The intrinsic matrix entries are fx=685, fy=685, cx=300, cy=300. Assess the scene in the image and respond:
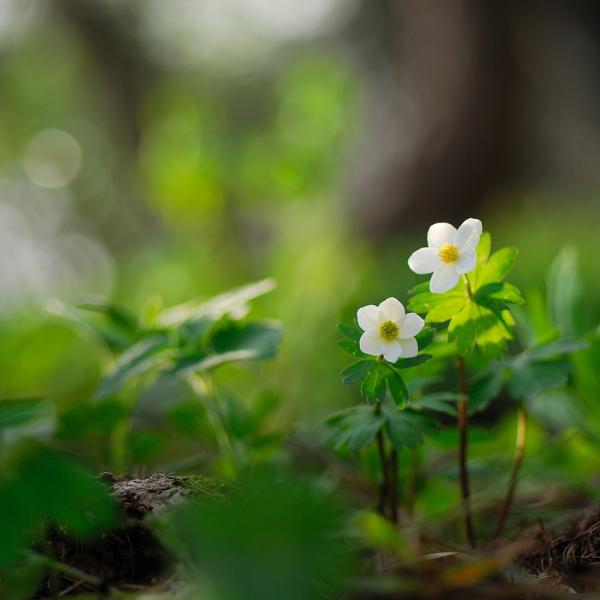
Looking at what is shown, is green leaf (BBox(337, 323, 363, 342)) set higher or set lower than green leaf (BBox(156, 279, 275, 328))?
lower

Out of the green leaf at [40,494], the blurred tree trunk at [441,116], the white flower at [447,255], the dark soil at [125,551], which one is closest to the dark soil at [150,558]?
the dark soil at [125,551]

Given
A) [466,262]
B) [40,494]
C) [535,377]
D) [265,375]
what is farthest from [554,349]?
[265,375]

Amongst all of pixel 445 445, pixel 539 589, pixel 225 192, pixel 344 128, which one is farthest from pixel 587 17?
pixel 539 589

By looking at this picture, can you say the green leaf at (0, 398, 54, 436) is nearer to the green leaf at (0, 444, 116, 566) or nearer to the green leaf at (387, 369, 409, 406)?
the green leaf at (0, 444, 116, 566)

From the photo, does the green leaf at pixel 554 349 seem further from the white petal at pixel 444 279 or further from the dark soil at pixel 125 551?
the dark soil at pixel 125 551

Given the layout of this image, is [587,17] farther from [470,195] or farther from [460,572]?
A: [460,572]

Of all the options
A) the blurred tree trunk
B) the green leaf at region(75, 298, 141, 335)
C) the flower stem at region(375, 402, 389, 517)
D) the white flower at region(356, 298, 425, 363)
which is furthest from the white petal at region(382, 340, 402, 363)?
the blurred tree trunk
